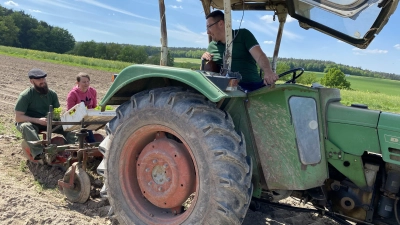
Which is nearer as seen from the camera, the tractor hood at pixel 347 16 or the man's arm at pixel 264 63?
the tractor hood at pixel 347 16

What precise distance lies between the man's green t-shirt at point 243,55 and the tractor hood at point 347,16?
0.42 m

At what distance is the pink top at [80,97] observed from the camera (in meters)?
5.83

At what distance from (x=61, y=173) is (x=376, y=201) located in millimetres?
3774

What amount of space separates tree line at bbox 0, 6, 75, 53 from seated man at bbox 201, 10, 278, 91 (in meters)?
81.1

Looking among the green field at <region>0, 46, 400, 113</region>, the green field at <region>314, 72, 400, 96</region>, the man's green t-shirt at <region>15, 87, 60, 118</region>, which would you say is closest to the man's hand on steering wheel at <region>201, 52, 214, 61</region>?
the man's green t-shirt at <region>15, 87, 60, 118</region>

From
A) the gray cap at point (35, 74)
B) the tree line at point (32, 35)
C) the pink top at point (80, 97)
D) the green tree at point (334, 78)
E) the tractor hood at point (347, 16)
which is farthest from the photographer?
the tree line at point (32, 35)

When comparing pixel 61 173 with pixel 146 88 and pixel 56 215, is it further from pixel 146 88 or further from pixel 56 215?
pixel 146 88

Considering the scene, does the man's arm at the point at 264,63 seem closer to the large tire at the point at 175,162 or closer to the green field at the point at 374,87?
the large tire at the point at 175,162

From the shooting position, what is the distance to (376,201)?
9.46 ft

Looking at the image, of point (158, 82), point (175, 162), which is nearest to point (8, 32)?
point (158, 82)

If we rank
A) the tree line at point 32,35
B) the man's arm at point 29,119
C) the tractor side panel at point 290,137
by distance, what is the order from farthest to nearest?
the tree line at point 32,35 < the man's arm at point 29,119 < the tractor side panel at point 290,137

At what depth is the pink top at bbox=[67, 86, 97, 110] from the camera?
5832 mm

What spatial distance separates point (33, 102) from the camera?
5.45 m

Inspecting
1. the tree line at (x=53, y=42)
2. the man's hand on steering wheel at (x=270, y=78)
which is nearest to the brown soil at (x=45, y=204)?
the man's hand on steering wheel at (x=270, y=78)
